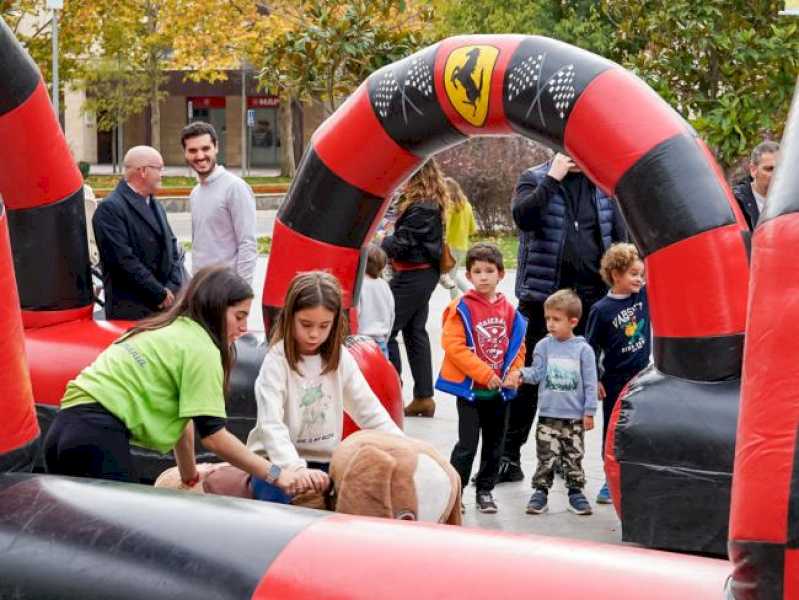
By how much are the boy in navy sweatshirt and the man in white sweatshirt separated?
6.64 ft

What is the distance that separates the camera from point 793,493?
2.95 m

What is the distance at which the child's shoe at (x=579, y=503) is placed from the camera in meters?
6.96

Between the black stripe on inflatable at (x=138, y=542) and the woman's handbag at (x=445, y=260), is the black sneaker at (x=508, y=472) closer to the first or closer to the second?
the woman's handbag at (x=445, y=260)

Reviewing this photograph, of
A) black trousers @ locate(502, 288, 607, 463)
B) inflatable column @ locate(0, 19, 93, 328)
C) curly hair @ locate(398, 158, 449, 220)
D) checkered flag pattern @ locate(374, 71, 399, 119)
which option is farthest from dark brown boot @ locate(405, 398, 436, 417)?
checkered flag pattern @ locate(374, 71, 399, 119)

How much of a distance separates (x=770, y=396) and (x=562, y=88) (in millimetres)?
3291

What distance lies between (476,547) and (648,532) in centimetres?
229

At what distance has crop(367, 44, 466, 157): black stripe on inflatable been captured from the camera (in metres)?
6.68

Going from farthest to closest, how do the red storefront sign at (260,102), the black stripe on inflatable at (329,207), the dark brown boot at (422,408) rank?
1. the red storefront sign at (260,102)
2. the dark brown boot at (422,408)
3. the black stripe on inflatable at (329,207)

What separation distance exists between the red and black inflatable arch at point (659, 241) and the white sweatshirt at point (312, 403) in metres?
→ 1.16

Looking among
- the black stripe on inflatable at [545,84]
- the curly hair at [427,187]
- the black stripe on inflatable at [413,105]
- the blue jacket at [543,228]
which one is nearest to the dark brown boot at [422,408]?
the curly hair at [427,187]

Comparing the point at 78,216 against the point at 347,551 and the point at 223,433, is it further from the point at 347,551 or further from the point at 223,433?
the point at 347,551

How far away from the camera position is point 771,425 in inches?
118

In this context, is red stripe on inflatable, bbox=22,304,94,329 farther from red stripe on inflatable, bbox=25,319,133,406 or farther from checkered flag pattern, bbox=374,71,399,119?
checkered flag pattern, bbox=374,71,399,119

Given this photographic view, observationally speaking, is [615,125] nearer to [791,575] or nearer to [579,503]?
[579,503]
